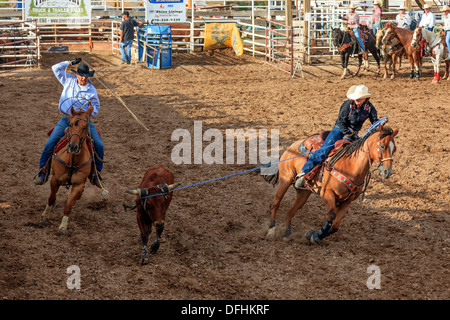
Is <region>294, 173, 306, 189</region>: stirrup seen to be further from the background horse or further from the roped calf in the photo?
the background horse

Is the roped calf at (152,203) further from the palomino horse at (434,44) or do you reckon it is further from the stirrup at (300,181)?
the palomino horse at (434,44)

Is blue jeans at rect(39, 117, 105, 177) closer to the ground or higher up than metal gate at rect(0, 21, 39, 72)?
closer to the ground

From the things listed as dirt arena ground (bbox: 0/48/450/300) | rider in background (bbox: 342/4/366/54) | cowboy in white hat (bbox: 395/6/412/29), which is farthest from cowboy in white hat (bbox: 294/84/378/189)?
cowboy in white hat (bbox: 395/6/412/29)

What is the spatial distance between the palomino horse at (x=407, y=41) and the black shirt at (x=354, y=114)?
1211 cm

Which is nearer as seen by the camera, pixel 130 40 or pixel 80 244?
pixel 80 244

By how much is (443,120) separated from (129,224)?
9081 mm

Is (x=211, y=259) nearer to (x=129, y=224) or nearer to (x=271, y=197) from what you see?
(x=129, y=224)

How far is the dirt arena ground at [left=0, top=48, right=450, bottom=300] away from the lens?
650 centimetres

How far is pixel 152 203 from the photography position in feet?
22.0

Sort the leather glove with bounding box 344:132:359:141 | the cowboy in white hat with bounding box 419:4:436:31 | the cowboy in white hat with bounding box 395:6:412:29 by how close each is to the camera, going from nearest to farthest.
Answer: the leather glove with bounding box 344:132:359:141 < the cowboy in white hat with bounding box 419:4:436:31 < the cowboy in white hat with bounding box 395:6:412:29

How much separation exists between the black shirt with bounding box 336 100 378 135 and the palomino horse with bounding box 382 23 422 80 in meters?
12.1

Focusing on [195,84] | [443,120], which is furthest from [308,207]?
[195,84]

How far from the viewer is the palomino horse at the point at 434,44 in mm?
18188

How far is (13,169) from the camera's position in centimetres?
1037
